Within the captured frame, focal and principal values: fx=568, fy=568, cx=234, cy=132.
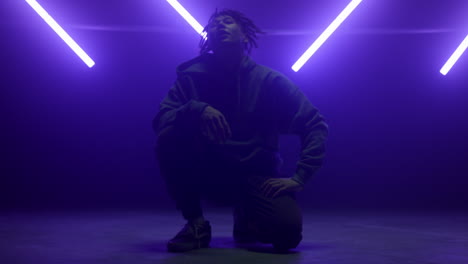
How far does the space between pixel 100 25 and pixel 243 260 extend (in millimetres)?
2968

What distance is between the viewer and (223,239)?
271 cm

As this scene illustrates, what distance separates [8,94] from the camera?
14.9 feet

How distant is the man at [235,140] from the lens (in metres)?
2.30

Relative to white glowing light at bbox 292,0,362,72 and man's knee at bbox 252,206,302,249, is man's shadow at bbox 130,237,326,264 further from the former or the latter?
white glowing light at bbox 292,0,362,72

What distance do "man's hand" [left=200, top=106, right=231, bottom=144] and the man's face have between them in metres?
0.40

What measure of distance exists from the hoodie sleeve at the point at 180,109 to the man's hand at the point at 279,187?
394 millimetres

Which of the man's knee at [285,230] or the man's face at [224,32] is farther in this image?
the man's face at [224,32]

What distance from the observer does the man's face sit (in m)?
2.50

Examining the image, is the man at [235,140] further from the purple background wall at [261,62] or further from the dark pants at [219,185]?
the purple background wall at [261,62]

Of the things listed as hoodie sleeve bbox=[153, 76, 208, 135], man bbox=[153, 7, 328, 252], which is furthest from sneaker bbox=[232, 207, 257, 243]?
hoodie sleeve bbox=[153, 76, 208, 135]

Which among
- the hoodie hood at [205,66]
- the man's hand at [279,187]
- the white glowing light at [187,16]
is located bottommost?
the man's hand at [279,187]

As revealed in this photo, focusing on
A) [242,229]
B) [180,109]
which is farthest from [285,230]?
[180,109]

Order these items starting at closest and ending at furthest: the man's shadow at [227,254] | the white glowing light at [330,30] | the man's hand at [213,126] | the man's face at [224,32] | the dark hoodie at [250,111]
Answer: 1. the man's shadow at [227,254]
2. the man's hand at [213,126]
3. the dark hoodie at [250,111]
4. the man's face at [224,32]
5. the white glowing light at [330,30]

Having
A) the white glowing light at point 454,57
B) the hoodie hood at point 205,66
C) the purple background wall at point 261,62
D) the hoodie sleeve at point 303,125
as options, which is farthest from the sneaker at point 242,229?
the white glowing light at point 454,57
